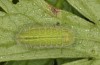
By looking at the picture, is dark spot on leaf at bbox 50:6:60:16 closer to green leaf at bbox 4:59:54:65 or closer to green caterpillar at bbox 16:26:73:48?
green caterpillar at bbox 16:26:73:48

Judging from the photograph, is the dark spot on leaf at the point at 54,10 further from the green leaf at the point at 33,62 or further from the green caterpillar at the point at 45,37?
the green leaf at the point at 33,62

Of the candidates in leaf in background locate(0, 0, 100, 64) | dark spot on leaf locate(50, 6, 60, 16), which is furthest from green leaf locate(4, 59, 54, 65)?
dark spot on leaf locate(50, 6, 60, 16)

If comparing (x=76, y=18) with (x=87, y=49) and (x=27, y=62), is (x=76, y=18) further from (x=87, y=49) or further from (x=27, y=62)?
(x=27, y=62)

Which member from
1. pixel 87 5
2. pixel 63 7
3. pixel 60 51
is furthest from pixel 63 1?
pixel 60 51

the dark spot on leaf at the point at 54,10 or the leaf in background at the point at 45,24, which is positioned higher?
the dark spot on leaf at the point at 54,10

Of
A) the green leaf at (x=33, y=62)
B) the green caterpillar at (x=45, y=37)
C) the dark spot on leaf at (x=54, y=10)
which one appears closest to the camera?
the green caterpillar at (x=45, y=37)

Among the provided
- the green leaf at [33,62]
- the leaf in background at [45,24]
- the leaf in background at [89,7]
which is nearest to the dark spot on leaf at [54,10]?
the leaf in background at [45,24]

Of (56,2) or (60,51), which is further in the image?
(56,2)

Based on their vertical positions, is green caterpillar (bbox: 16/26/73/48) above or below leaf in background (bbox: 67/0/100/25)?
below

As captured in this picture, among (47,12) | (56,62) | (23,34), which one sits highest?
(47,12)
